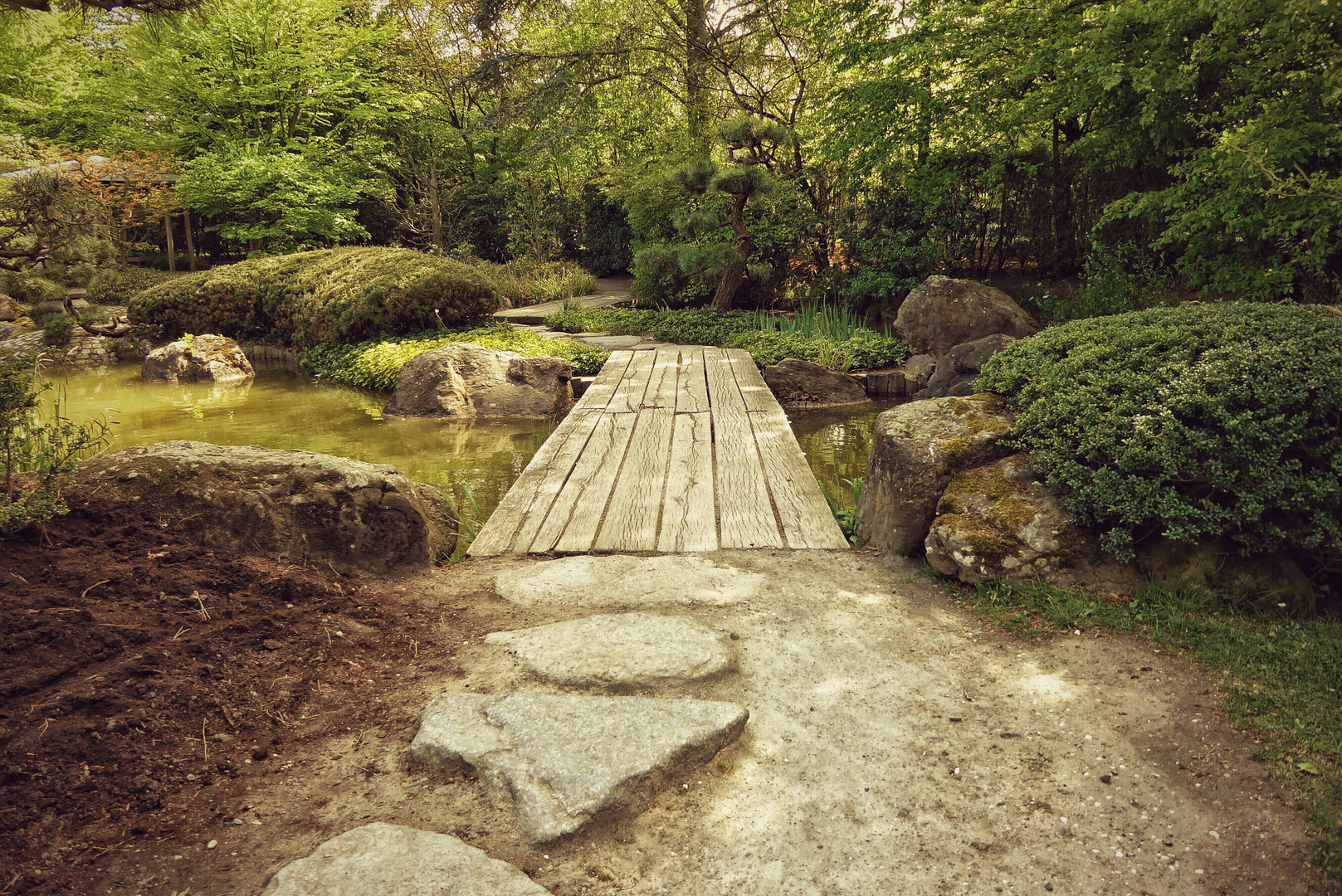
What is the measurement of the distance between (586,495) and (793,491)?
3.53ft

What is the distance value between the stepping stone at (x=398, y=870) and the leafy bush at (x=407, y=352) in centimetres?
659

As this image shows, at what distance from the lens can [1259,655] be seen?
2.31 m

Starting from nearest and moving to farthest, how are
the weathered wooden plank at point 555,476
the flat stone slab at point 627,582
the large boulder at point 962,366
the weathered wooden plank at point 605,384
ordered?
1. the flat stone slab at point 627,582
2. the weathered wooden plank at point 555,476
3. the weathered wooden plank at point 605,384
4. the large boulder at point 962,366

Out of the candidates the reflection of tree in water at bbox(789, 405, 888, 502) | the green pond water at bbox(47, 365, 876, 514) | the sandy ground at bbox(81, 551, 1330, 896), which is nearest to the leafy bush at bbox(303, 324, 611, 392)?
the green pond water at bbox(47, 365, 876, 514)

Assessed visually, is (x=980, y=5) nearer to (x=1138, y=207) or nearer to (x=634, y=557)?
(x=1138, y=207)

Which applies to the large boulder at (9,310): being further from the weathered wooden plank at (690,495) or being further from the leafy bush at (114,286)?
the weathered wooden plank at (690,495)

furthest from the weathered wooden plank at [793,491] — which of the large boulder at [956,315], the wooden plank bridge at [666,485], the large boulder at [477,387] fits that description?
the large boulder at [956,315]

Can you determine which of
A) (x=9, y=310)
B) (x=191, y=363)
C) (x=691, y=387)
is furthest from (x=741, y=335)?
(x=9, y=310)

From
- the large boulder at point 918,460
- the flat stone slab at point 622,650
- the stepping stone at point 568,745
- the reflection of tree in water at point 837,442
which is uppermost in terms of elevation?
the large boulder at point 918,460

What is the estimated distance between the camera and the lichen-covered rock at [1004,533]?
282cm

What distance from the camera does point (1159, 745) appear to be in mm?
1972

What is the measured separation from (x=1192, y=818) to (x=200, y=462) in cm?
324

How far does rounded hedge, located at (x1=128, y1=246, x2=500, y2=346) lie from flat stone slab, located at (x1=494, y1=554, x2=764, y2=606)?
736 cm

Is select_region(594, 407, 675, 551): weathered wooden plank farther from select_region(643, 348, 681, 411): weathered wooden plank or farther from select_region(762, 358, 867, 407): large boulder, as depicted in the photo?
select_region(762, 358, 867, 407): large boulder
